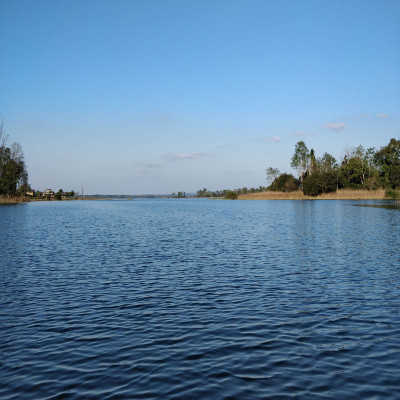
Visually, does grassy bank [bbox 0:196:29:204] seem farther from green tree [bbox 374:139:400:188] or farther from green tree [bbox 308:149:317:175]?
green tree [bbox 374:139:400:188]

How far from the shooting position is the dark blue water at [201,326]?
680cm

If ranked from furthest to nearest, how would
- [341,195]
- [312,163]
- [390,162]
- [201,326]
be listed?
1. [312,163]
2. [390,162]
3. [341,195]
4. [201,326]

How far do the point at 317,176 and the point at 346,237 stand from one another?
309 ft

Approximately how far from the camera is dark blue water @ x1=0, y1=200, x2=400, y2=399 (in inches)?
268

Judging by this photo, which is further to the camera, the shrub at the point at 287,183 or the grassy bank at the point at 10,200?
the shrub at the point at 287,183

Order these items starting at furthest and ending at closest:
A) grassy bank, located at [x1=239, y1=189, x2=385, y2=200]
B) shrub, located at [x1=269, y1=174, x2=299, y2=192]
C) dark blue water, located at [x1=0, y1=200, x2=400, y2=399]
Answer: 1. shrub, located at [x1=269, y1=174, x2=299, y2=192]
2. grassy bank, located at [x1=239, y1=189, x2=385, y2=200]
3. dark blue water, located at [x1=0, y1=200, x2=400, y2=399]

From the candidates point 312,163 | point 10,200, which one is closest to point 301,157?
point 312,163

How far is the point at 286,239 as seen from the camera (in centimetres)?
2775

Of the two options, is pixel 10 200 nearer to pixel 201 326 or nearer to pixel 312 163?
pixel 312 163

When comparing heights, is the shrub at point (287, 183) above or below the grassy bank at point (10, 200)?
above

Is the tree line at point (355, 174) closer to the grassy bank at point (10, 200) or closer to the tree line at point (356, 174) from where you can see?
the tree line at point (356, 174)

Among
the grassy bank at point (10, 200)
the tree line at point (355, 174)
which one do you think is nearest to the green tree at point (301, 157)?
the tree line at point (355, 174)

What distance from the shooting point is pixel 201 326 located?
9.85 m

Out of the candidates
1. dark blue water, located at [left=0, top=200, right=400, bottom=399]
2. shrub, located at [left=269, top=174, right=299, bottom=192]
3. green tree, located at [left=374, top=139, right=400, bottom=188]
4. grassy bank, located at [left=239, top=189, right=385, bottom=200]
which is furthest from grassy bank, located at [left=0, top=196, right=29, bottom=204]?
green tree, located at [left=374, top=139, right=400, bottom=188]
